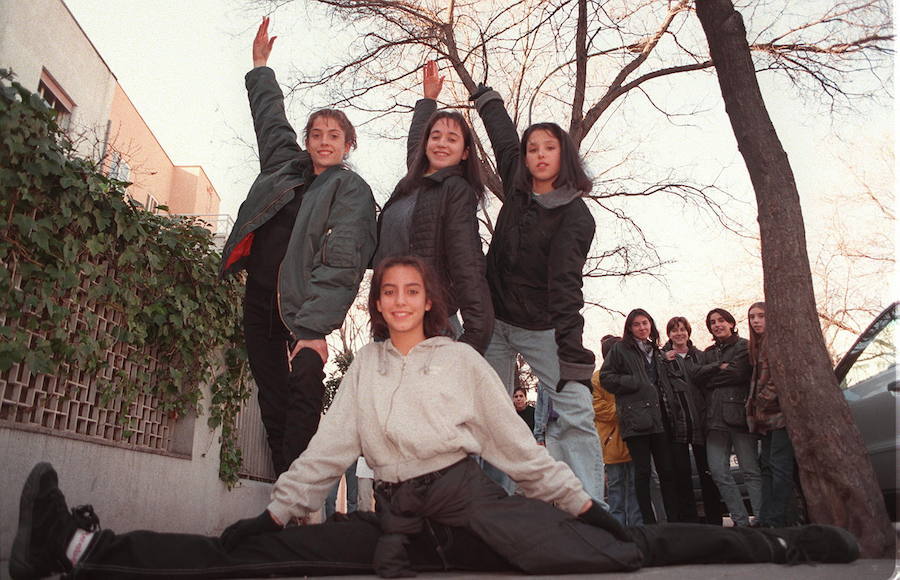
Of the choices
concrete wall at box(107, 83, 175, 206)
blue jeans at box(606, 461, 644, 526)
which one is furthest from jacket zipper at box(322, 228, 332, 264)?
concrete wall at box(107, 83, 175, 206)

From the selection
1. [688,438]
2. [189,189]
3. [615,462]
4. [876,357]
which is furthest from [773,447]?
[189,189]

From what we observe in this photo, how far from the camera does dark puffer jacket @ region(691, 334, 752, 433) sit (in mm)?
5125

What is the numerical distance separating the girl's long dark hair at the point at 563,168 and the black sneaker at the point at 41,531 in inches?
99.7

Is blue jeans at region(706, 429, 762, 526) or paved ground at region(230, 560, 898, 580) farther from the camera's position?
blue jeans at region(706, 429, 762, 526)

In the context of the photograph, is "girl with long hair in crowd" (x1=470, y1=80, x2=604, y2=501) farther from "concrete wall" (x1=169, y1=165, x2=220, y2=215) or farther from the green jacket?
"concrete wall" (x1=169, y1=165, x2=220, y2=215)

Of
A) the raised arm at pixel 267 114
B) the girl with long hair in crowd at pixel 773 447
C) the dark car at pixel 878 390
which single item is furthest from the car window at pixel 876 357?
the raised arm at pixel 267 114

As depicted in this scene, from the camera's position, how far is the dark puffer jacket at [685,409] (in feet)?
17.7

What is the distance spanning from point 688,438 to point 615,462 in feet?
2.70

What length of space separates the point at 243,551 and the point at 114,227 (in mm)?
2598

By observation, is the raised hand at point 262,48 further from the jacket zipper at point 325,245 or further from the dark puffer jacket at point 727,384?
the dark puffer jacket at point 727,384

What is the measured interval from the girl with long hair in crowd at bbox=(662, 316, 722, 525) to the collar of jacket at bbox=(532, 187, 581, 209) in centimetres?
272

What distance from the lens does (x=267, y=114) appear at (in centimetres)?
387

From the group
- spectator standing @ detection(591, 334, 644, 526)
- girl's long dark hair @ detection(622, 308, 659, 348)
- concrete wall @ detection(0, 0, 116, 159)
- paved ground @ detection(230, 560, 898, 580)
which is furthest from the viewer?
concrete wall @ detection(0, 0, 116, 159)

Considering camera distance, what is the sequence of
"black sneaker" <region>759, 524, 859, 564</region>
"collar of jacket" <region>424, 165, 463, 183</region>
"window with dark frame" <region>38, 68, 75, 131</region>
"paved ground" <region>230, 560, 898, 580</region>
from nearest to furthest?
"paved ground" <region>230, 560, 898, 580</region>, "black sneaker" <region>759, 524, 859, 564</region>, "collar of jacket" <region>424, 165, 463, 183</region>, "window with dark frame" <region>38, 68, 75, 131</region>
